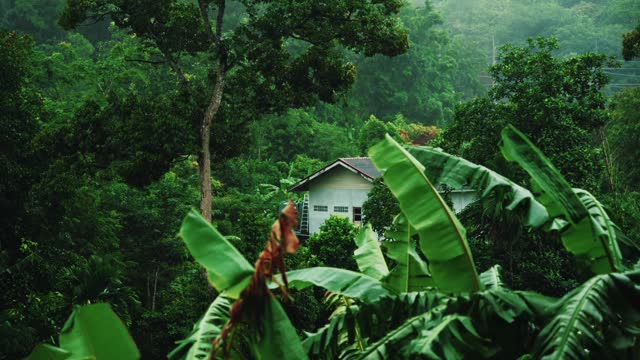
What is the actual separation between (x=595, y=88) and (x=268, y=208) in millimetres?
15059

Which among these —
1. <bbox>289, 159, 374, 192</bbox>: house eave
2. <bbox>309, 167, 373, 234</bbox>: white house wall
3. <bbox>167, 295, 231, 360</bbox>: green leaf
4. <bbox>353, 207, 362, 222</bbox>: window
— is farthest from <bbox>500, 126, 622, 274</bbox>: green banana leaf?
<bbox>353, 207, 362, 222</bbox>: window

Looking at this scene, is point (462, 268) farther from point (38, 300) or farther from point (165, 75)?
point (165, 75)

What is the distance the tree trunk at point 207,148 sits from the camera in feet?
49.6

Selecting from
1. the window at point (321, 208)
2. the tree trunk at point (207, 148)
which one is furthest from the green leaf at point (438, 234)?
the window at point (321, 208)

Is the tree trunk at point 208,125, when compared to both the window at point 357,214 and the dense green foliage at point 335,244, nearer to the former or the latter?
the dense green foliage at point 335,244

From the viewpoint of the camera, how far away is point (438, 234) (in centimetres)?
411

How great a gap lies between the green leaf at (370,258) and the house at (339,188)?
618 inches

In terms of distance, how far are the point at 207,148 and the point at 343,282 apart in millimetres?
11250

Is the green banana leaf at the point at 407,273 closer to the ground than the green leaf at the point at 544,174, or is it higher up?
closer to the ground

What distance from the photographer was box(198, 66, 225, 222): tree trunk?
1511 cm

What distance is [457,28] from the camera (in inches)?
2793

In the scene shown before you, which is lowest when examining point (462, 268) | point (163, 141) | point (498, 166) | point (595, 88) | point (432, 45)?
point (462, 268)

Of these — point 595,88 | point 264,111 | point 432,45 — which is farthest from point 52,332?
point 432,45


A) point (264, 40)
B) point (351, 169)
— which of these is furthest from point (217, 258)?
point (351, 169)
